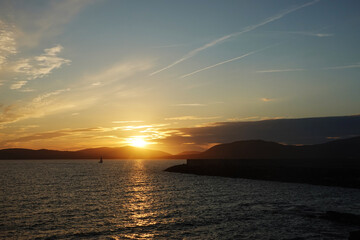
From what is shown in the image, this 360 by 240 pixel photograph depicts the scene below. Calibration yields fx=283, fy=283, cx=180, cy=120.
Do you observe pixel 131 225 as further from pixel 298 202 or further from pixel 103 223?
pixel 298 202

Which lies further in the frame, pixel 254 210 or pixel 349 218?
pixel 254 210

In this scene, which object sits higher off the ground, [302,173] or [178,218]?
[178,218]

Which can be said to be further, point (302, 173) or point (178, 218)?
point (302, 173)

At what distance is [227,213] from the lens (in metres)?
38.2

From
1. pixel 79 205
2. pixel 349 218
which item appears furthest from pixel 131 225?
pixel 349 218

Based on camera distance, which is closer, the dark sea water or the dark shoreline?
the dark sea water

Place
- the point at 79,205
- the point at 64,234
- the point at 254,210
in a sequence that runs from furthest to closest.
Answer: the point at 79,205 < the point at 254,210 < the point at 64,234

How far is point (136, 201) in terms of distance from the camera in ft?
166

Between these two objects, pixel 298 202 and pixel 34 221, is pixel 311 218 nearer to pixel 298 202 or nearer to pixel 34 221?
pixel 298 202

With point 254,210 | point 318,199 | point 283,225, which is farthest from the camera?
point 318,199

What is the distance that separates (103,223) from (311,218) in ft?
82.4

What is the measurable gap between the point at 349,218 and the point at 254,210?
1200 cm

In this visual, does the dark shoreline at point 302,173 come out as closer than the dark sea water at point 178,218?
No

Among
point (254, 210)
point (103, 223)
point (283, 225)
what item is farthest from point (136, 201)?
point (283, 225)
